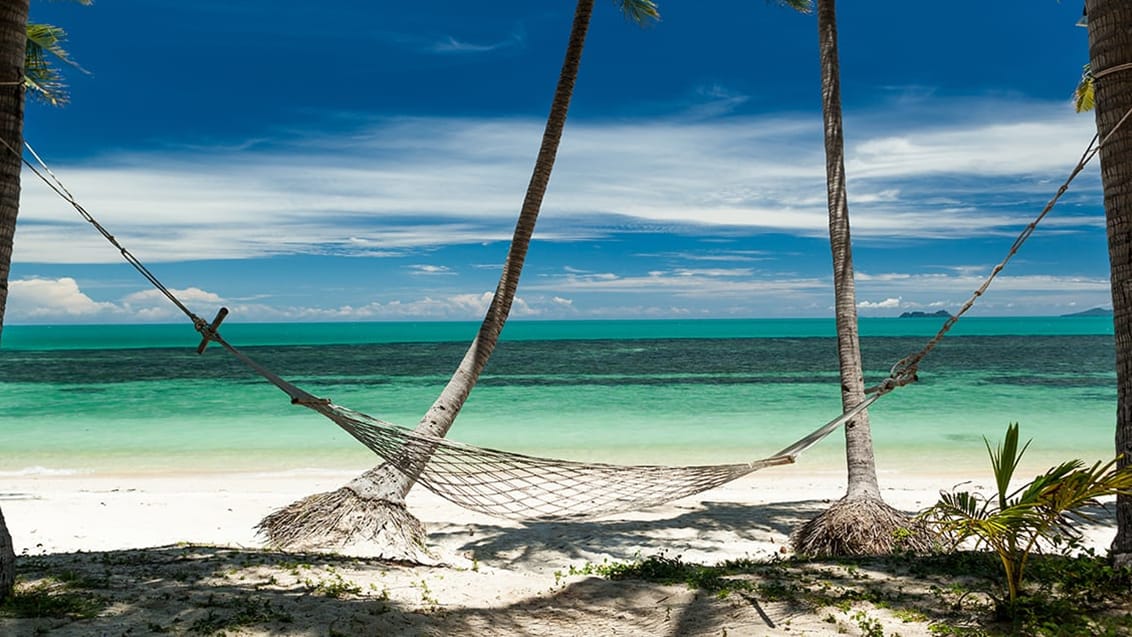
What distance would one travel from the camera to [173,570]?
2.84 metres

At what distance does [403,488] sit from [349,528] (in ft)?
1.08

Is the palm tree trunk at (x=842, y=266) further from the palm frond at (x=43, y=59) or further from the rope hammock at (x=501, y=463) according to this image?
the palm frond at (x=43, y=59)

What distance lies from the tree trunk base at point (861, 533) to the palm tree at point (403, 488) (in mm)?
1913

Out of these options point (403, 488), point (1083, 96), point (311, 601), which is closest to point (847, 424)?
point (403, 488)

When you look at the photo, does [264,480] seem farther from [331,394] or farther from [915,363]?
[331,394]

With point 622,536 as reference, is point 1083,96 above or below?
above

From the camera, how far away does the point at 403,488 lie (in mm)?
4000

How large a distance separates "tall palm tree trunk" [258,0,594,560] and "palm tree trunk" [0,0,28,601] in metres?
1.48

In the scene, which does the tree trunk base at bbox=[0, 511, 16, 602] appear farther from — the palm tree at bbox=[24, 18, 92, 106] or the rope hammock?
the palm tree at bbox=[24, 18, 92, 106]

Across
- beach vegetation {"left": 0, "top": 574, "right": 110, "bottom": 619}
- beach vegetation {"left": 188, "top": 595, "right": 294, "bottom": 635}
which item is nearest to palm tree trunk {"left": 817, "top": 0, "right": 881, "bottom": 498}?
beach vegetation {"left": 188, "top": 595, "right": 294, "bottom": 635}

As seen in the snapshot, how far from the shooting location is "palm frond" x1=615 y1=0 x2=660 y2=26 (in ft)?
18.2

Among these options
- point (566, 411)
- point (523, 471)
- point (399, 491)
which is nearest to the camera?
point (523, 471)

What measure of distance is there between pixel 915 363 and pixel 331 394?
15.1 meters

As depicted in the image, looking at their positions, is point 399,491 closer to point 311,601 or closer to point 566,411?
point 311,601
